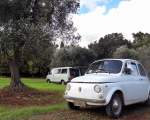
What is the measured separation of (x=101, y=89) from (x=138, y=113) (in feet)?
7.39

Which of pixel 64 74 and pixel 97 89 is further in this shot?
pixel 64 74

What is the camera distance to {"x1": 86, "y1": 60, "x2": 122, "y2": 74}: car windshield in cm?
1260

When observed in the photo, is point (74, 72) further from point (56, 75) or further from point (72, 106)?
point (72, 106)

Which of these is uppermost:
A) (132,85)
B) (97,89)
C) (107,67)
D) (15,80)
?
(107,67)

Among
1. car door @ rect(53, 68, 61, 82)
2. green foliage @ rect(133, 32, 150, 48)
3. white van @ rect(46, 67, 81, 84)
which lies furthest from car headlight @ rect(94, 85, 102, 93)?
green foliage @ rect(133, 32, 150, 48)

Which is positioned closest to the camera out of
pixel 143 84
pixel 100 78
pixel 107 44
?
pixel 100 78

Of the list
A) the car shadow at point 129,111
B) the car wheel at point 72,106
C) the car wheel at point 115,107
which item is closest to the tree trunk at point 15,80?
the car wheel at point 72,106

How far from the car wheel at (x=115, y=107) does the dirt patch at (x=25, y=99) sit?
14.8ft

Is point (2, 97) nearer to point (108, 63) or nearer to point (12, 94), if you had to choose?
point (12, 94)

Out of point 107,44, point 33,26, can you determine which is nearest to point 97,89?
point 33,26

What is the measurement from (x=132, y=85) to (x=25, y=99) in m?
6.20

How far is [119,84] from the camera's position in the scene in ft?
39.1

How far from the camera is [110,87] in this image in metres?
11.5

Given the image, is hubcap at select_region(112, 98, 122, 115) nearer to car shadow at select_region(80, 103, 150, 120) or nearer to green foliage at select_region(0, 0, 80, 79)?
car shadow at select_region(80, 103, 150, 120)
